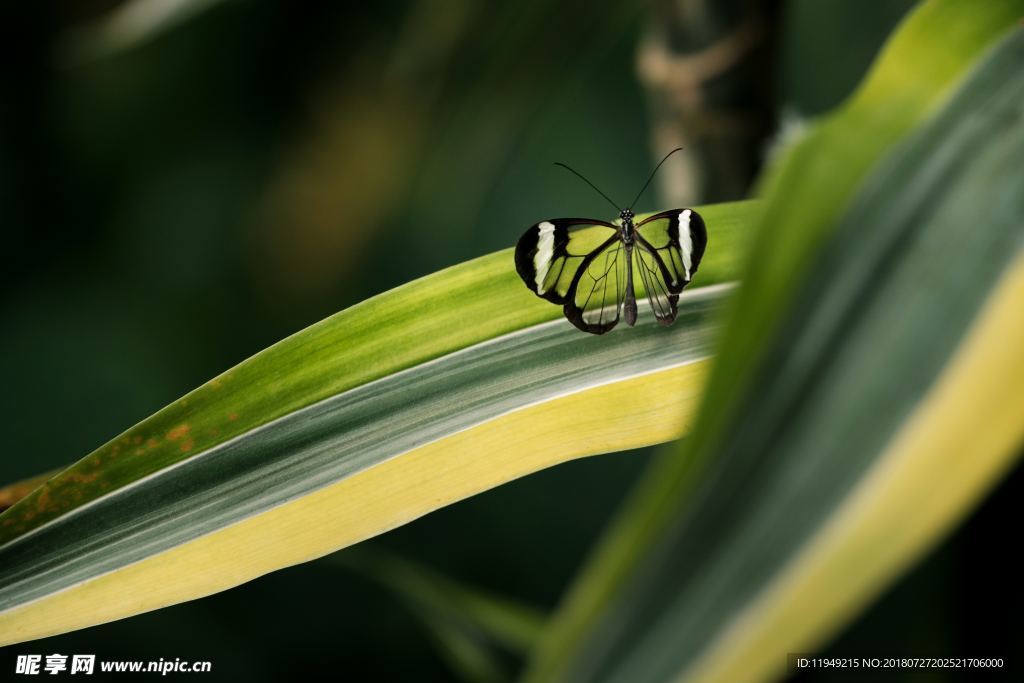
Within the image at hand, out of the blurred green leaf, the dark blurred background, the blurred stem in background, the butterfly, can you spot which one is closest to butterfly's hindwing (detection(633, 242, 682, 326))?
the butterfly

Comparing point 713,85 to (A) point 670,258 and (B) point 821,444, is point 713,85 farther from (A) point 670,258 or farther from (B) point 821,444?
(B) point 821,444

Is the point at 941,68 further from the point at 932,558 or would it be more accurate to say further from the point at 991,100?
the point at 932,558

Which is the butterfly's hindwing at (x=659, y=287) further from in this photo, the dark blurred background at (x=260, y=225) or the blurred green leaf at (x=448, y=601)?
the dark blurred background at (x=260, y=225)

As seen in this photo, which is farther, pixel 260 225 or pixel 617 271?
pixel 260 225

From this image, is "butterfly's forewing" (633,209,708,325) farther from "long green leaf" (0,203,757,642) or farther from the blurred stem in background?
the blurred stem in background

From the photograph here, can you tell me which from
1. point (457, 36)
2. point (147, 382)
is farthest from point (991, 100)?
point (147, 382)

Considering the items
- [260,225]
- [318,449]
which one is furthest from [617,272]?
[260,225]
